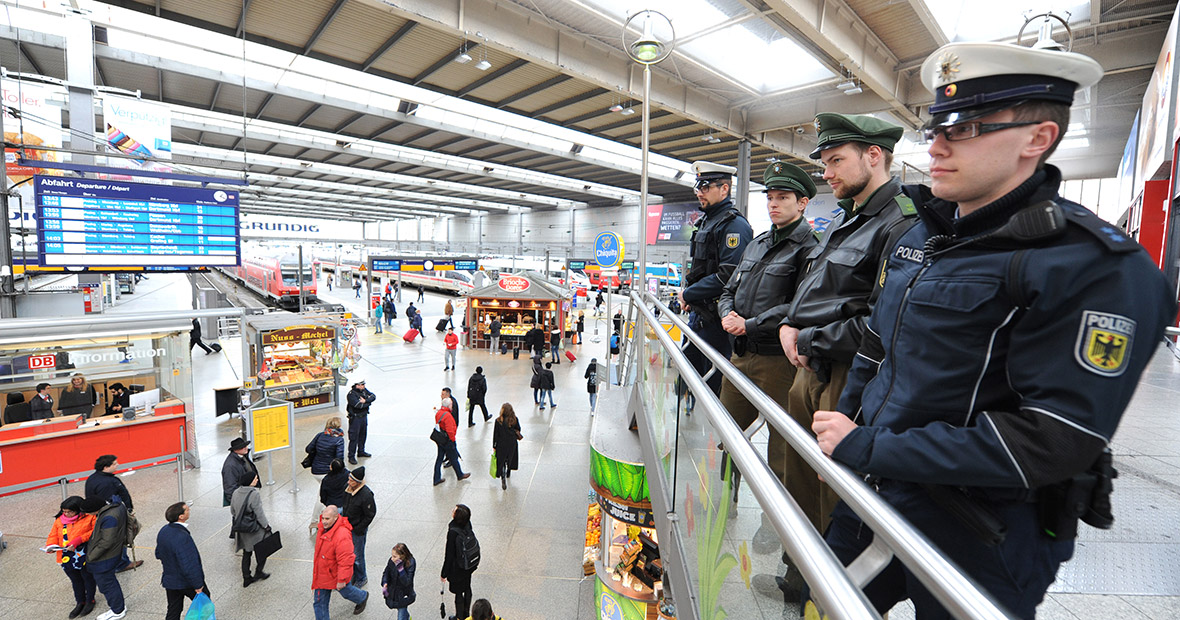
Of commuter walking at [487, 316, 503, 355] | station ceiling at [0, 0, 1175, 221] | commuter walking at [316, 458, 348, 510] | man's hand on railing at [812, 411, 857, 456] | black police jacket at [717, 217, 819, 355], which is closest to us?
man's hand on railing at [812, 411, 857, 456]

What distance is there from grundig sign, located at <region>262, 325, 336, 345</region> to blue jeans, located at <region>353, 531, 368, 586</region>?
7.97 meters

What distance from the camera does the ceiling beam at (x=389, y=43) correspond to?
368 inches

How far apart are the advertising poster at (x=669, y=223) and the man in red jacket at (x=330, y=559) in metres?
26.1

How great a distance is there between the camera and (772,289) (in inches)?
113

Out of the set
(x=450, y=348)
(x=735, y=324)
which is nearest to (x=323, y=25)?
(x=450, y=348)

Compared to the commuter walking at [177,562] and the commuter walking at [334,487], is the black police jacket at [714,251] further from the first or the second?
the commuter walking at [177,562]

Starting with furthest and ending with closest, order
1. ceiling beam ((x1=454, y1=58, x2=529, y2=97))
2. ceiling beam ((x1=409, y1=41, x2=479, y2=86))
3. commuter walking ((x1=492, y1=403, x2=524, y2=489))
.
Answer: ceiling beam ((x1=454, y1=58, x2=529, y2=97)) → ceiling beam ((x1=409, y1=41, x2=479, y2=86)) → commuter walking ((x1=492, y1=403, x2=524, y2=489))

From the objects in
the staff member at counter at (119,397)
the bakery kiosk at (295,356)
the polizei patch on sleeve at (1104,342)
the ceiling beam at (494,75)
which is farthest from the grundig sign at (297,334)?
the polizei patch on sleeve at (1104,342)

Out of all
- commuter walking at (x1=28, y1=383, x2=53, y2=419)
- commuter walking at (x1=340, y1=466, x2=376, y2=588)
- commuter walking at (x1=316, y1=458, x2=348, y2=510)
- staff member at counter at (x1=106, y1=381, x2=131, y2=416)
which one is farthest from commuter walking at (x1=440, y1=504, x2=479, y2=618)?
commuter walking at (x1=28, y1=383, x2=53, y2=419)

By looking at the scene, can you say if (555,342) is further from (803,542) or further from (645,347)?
(803,542)

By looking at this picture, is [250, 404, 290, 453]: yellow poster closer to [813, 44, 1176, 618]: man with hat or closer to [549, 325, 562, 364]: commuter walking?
[813, 44, 1176, 618]: man with hat

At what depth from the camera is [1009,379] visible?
3.60ft

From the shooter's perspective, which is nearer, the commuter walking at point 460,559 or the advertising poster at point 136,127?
the commuter walking at point 460,559

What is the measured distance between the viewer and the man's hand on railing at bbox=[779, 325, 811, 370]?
85.7 inches
